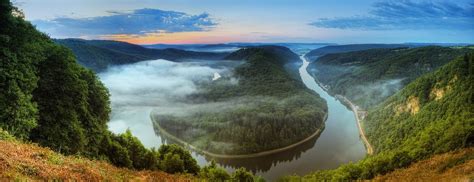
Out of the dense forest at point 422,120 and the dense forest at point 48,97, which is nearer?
the dense forest at point 48,97

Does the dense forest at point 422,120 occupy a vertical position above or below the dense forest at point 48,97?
below

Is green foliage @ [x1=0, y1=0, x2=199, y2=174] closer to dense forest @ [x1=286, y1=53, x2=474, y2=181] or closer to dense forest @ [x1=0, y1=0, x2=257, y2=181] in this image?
dense forest @ [x1=0, y1=0, x2=257, y2=181]

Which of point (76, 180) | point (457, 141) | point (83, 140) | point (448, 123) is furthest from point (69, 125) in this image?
point (448, 123)

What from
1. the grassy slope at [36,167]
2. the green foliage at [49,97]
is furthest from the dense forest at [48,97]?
the grassy slope at [36,167]

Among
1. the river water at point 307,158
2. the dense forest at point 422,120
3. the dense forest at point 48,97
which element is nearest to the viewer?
the dense forest at point 48,97

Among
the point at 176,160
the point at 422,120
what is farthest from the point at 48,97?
the point at 422,120

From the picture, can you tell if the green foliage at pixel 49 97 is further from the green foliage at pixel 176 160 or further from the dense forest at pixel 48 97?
the green foliage at pixel 176 160

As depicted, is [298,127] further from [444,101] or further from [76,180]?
[76,180]
